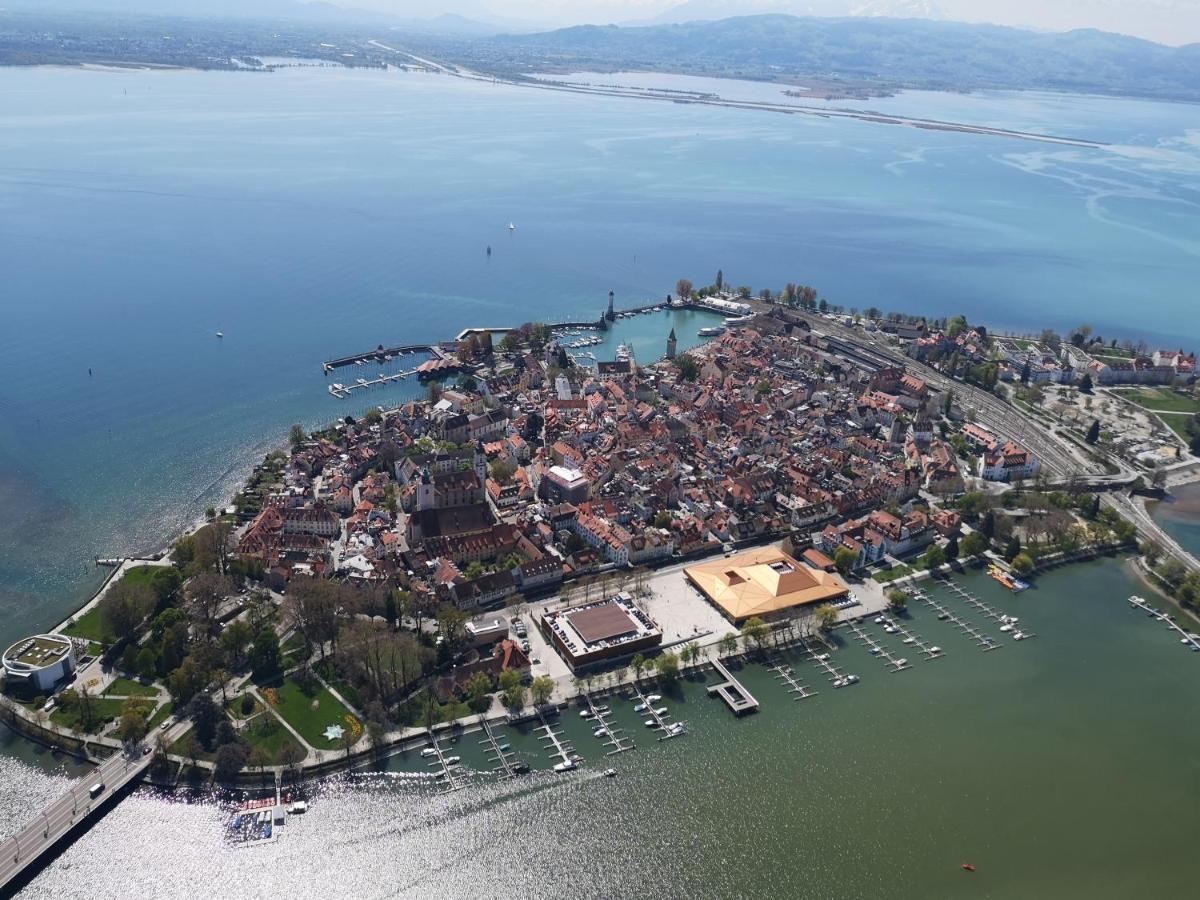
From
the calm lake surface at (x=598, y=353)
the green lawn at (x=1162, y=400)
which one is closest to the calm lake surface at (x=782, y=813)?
the calm lake surface at (x=598, y=353)

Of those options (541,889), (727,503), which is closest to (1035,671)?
(727,503)

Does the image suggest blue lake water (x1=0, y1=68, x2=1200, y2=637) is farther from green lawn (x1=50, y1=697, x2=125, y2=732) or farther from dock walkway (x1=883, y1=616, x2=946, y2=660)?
dock walkway (x1=883, y1=616, x2=946, y2=660)

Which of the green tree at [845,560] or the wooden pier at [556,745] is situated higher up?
the green tree at [845,560]

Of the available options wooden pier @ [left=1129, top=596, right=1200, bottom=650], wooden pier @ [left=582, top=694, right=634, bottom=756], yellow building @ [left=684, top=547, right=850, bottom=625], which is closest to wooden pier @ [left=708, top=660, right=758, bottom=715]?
yellow building @ [left=684, top=547, right=850, bottom=625]

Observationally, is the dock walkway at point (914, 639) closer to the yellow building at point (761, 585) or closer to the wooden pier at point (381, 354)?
the yellow building at point (761, 585)

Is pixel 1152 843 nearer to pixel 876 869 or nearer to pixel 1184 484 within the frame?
pixel 876 869

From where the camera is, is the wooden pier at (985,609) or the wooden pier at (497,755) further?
the wooden pier at (985,609)
